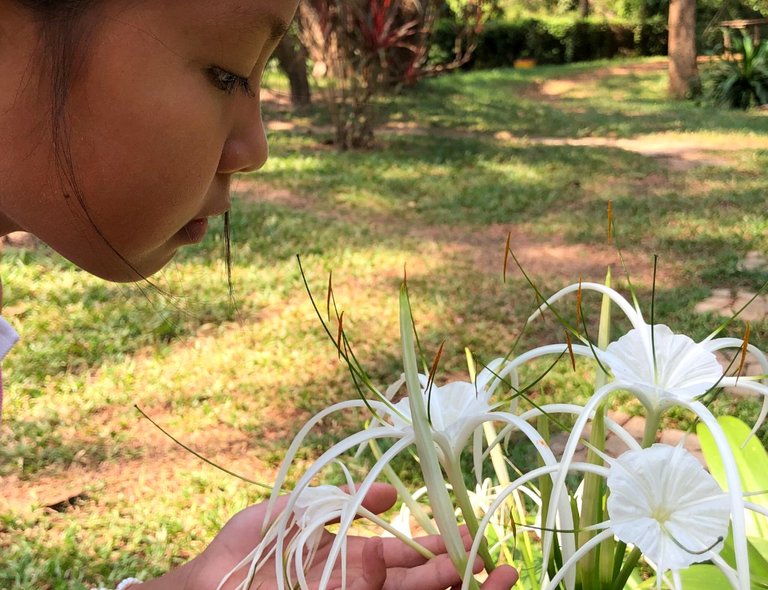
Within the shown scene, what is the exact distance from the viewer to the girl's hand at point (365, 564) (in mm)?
917

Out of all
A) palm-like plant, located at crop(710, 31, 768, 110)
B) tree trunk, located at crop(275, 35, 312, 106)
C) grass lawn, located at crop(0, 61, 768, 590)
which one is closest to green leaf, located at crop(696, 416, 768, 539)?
grass lawn, located at crop(0, 61, 768, 590)

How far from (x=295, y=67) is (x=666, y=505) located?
8.90 metres

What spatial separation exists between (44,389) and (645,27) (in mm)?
23002

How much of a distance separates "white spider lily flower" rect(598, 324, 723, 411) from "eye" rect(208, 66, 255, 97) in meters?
0.56

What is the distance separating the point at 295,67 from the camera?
9.06 meters

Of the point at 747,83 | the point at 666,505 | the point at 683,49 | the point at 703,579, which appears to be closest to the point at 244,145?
the point at 666,505

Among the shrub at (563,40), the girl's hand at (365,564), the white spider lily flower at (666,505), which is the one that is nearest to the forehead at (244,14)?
the girl's hand at (365,564)

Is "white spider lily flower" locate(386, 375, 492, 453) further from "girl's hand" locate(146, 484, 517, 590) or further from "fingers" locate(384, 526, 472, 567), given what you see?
"fingers" locate(384, 526, 472, 567)

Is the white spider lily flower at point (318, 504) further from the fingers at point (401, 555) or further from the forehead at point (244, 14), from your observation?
the forehead at point (244, 14)

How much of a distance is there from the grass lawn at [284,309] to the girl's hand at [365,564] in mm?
518

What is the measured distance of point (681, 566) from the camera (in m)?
0.62

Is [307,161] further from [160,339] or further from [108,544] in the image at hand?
[108,544]

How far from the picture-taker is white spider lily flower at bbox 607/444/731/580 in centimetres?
63

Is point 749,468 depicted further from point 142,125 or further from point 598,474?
point 142,125
